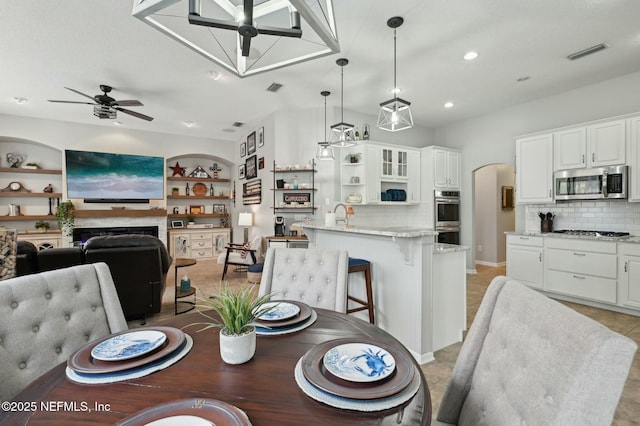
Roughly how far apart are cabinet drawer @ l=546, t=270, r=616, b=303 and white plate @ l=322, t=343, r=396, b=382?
4200mm

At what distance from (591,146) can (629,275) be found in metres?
1.69

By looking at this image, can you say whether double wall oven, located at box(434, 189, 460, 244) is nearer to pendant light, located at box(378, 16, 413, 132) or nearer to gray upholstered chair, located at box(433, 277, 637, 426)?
pendant light, located at box(378, 16, 413, 132)

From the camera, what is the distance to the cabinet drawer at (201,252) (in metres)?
7.25

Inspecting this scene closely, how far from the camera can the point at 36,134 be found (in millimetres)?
5781

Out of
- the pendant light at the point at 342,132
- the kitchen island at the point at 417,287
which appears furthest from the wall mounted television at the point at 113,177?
the kitchen island at the point at 417,287

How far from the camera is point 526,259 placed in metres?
4.31

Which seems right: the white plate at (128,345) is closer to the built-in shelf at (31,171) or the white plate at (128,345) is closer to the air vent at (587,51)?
the air vent at (587,51)

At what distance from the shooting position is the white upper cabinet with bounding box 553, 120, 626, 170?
3.66 metres

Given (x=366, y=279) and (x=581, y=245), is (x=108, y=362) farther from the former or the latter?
(x=581, y=245)

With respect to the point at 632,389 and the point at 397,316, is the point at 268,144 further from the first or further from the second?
the point at 632,389

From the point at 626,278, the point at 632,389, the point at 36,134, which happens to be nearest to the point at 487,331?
the point at 632,389

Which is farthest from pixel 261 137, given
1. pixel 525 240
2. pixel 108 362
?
pixel 108 362

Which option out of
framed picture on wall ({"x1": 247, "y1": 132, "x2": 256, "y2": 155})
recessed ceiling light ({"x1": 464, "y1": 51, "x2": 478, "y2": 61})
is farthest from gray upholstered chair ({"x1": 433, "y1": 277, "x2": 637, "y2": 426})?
framed picture on wall ({"x1": 247, "y1": 132, "x2": 256, "y2": 155})

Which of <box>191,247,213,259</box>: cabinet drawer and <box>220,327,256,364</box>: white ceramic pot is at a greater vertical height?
<box>220,327,256,364</box>: white ceramic pot
